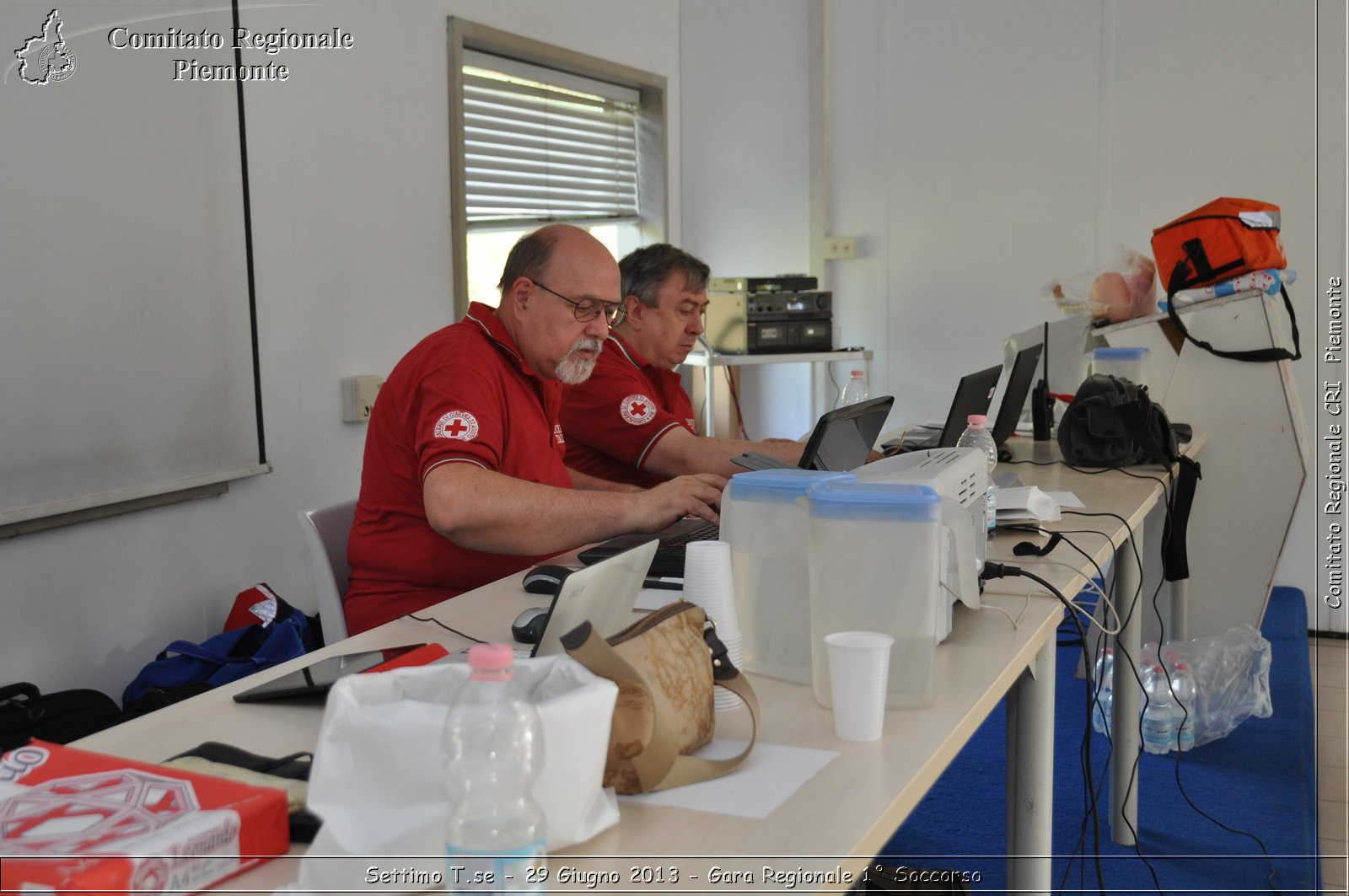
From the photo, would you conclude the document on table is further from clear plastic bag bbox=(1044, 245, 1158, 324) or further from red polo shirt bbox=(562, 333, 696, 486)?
clear plastic bag bbox=(1044, 245, 1158, 324)

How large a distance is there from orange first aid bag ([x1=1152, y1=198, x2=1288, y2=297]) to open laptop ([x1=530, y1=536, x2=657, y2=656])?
106 inches

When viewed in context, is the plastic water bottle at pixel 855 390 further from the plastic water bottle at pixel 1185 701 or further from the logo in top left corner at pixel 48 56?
the logo in top left corner at pixel 48 56

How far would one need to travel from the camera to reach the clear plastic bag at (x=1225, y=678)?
3047 mm

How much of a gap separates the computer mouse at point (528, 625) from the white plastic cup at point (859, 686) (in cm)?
43

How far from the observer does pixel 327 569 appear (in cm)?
195

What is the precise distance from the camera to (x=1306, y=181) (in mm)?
4172

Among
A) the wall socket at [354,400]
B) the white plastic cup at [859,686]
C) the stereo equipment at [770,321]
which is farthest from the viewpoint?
the stereo equipment at [770,321]

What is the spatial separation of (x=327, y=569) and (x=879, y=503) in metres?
1.13

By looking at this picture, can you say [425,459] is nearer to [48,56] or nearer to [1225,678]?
[48,56]

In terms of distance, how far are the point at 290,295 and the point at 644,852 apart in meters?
2.46

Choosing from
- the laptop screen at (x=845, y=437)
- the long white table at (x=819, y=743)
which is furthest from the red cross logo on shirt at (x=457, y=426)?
the laptop screen at (x=845, y=437)

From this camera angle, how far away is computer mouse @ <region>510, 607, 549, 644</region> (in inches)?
55.0

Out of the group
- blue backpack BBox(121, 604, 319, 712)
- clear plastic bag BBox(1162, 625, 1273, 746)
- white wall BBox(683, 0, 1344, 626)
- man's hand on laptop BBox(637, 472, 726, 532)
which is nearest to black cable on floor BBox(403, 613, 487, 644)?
man's hand on laptop BBox(637, 472, 726, 532)

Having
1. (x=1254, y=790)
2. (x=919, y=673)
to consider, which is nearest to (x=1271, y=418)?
(x=1254, y=790)
